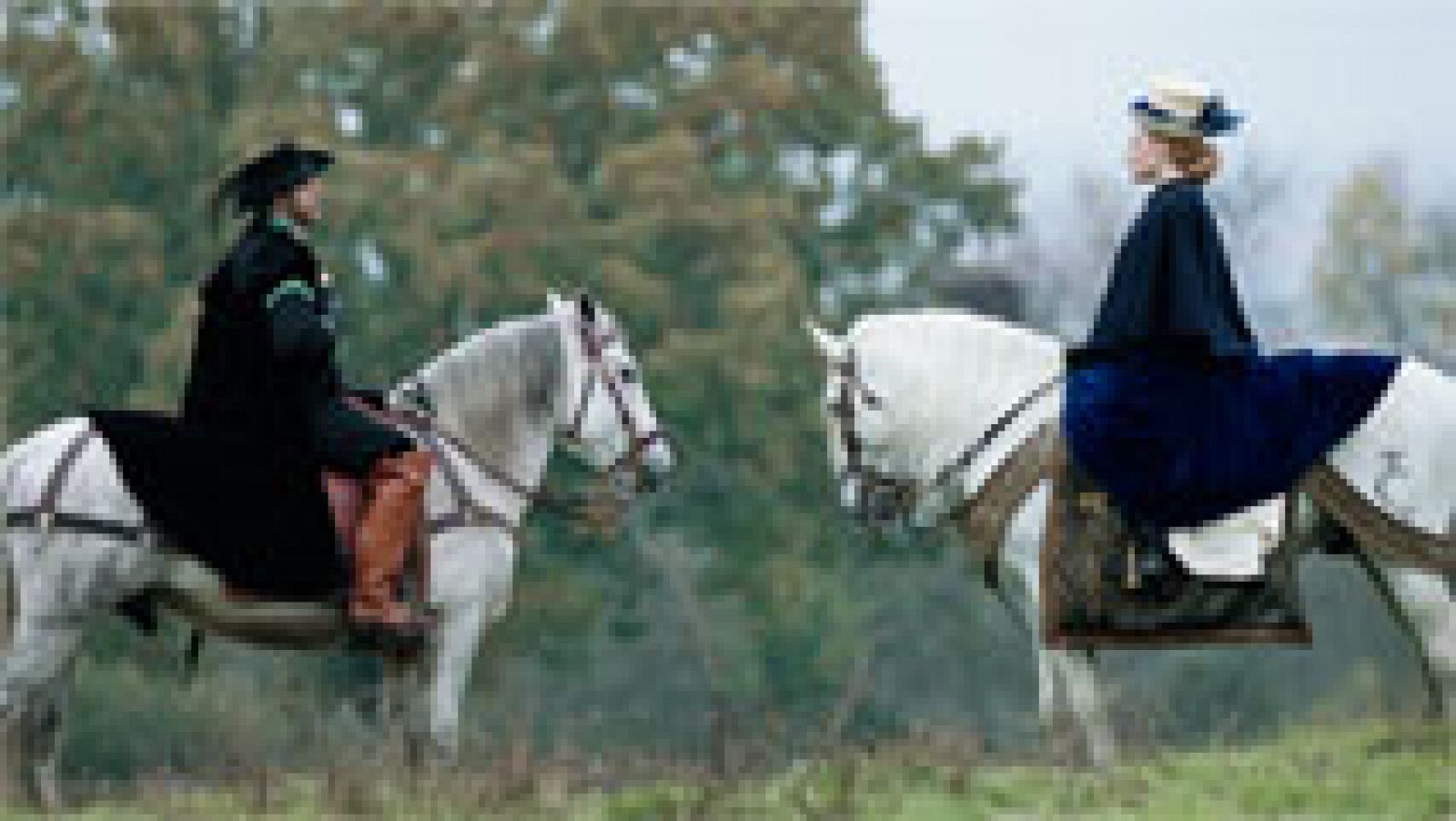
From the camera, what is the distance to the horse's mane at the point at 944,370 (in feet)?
48.9

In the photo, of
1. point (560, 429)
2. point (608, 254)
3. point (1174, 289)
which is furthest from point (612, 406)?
point (608, 254)

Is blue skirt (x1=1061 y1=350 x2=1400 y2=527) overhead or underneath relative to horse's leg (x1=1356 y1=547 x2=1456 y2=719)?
overhead

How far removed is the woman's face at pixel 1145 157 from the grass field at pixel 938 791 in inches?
85.7

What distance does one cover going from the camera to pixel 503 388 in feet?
51.9

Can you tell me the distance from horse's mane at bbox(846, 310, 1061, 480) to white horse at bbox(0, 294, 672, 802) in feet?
4.16

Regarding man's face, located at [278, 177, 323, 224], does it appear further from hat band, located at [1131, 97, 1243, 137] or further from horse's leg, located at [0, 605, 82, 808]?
hat band, located at [1131, 97, 1243, 137]

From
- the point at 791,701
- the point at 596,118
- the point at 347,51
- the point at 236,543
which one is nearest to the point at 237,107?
the point at 347,51

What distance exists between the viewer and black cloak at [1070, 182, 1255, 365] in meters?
13.9

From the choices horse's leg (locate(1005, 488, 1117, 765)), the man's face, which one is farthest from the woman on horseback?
the man's face

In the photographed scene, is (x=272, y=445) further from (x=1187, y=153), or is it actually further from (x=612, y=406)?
(x=1187, y=153)

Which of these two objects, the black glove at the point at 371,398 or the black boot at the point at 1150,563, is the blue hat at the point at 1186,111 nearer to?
the black boot at the point at 1150,563

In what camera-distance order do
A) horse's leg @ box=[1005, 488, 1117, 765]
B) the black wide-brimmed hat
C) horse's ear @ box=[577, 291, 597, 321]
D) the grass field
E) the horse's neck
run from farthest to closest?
horse's ear @ box=[577, 291, 597, 321], the horse's neck, the black wide-brimmed hat, horse's leg @ box=[1005, 488, 1117, 765], the grass field

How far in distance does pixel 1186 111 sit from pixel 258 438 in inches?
151

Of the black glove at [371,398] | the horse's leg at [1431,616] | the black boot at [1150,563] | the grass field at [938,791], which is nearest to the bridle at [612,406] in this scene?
the black glove at [371,398]
